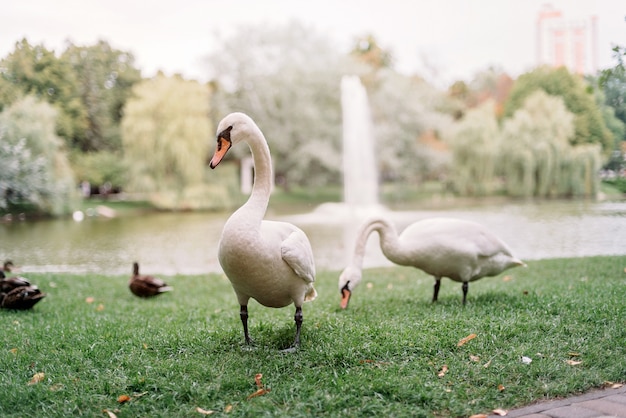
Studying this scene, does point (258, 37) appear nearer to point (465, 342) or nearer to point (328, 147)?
point (328, 147)

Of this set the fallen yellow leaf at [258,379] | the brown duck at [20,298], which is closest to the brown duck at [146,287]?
the brown duck at [20,298]

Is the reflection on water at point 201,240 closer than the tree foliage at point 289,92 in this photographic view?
Yes

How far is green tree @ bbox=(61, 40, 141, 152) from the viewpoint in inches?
622

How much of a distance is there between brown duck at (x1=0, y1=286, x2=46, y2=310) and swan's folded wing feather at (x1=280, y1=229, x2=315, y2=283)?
327 cm

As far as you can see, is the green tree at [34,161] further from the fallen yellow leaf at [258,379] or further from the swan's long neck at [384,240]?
the fallen yellow leaf at [258,379]

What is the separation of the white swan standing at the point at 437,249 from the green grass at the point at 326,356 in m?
0.35

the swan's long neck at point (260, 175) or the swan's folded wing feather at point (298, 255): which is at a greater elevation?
the swan's long neck at point (260, 175)

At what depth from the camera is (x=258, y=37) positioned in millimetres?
23891

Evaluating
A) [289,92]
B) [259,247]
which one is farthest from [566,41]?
[259,247]

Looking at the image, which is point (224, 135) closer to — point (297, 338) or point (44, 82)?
point (297, 338)

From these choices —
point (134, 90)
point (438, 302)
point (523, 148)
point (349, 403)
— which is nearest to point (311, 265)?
point (349, 403)

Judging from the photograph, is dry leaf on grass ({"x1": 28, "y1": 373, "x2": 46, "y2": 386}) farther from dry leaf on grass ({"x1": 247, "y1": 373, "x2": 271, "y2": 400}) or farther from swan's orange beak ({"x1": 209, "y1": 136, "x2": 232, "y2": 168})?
swan's orange beak ({"x1": 209, "y1": 136, "x2": 232, "y2": 168})

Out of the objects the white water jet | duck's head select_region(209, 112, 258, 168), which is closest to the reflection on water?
the white water jet

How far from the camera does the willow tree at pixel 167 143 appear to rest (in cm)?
2023
